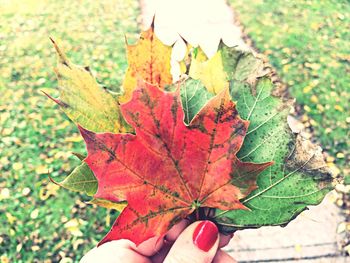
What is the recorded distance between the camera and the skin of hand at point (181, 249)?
111 cm

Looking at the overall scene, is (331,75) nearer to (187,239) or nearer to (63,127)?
(63,127)

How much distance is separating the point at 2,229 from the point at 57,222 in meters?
0.41

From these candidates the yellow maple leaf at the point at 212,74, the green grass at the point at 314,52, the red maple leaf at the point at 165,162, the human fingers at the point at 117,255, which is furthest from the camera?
the green grass at the point at 314,52

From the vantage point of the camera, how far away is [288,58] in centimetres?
512

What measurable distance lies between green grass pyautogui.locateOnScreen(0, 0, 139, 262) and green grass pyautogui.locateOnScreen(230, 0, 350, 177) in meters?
1.80

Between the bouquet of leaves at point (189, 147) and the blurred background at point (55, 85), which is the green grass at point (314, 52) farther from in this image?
the bouquet of leaves at point (189, 147)

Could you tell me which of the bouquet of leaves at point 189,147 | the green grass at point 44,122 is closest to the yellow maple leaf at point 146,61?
the bouquet of leaves at point 189,147

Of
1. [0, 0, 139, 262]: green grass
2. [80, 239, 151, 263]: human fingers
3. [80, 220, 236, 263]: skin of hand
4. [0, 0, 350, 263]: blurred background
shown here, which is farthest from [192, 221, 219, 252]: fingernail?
[0, 0, 350, 263]: blurred background

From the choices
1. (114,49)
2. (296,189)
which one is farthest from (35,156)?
(296,189)

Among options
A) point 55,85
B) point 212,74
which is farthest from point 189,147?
point 55,85

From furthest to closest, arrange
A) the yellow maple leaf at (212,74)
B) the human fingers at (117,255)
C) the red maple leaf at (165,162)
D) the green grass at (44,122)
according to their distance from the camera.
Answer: the green grass at (44,122), the human fingers at (117,255), the yellow maple leaf at (212,74), the red maple leaf at (165,162)

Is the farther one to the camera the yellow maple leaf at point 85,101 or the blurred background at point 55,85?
the blurred background at point 55,85

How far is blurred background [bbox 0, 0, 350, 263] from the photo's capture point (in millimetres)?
3285

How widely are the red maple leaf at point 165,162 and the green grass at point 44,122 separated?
1386 mm
